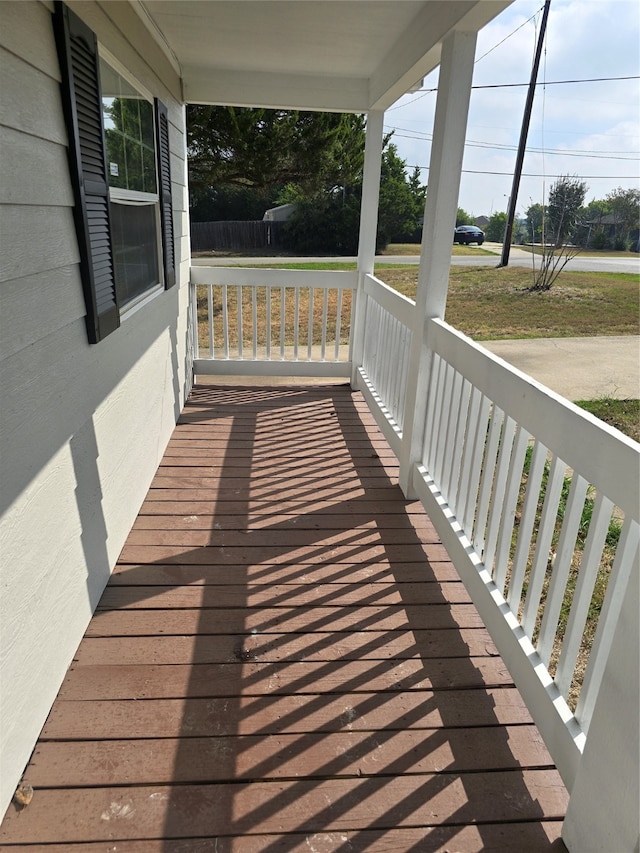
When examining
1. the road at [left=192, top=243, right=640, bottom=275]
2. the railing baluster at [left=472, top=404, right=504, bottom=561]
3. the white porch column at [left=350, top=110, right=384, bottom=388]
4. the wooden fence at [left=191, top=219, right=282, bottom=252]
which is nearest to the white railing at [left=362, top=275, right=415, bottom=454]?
the white porch column at [left=350, top=110, right=384, bottom=388]

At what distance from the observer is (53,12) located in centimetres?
158

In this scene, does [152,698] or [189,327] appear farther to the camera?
[189,327]

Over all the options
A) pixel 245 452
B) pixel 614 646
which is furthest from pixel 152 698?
pixel 245 452

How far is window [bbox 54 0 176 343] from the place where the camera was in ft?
5.73

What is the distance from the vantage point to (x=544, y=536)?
163 cm

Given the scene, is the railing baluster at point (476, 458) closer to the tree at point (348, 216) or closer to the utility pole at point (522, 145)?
the utility pole at point (522, 145)

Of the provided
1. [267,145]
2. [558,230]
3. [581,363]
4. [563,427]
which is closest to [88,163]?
[563,427]

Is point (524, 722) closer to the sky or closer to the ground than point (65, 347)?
closer to the ground

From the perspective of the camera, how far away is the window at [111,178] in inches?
68.7

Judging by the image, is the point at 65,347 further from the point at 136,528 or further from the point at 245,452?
the point at 245,452

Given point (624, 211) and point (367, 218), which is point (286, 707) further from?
point (624, 211)

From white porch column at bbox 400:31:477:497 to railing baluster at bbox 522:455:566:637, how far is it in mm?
1250

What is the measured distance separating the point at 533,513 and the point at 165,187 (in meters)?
2.79

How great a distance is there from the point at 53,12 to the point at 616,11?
2089mm
